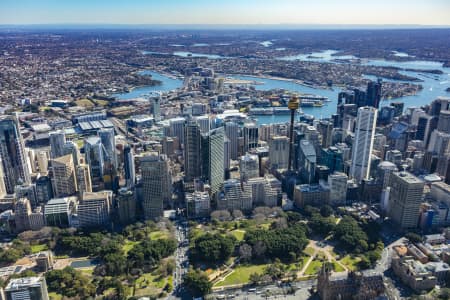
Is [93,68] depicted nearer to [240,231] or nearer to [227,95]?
[227,95]

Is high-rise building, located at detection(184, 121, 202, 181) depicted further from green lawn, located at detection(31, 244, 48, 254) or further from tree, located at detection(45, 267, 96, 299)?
tree, located at detection(45, 267, 96, 299)

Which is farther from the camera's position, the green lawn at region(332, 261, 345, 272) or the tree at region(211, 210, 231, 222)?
the tree at region(211, 210, 231, 222)

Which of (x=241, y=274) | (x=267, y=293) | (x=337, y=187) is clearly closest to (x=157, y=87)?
(x=337, y=187)

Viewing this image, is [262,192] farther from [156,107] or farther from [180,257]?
[156,107]

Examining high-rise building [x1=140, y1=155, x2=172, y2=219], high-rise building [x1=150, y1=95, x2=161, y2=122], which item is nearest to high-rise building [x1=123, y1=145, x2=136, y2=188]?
high-rise building [x1=140, y1=155, x2=172, y2=219]

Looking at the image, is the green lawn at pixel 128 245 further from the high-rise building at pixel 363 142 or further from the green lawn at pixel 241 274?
the high-rise building at pixel 363 142

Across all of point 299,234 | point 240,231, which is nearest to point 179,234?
point 240,231
